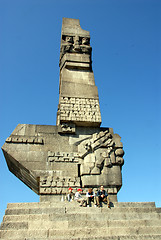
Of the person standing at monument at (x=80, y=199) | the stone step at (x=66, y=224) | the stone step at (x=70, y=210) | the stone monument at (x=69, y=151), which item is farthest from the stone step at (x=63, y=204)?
the stone monument at (x=69, y=151)

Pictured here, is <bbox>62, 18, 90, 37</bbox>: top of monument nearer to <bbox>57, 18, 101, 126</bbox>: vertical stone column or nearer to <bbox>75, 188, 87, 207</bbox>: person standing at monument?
<bbox>57, 18, 101, 126</bbox>: vertical stone column

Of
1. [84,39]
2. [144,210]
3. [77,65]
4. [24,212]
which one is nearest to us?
[24,212]

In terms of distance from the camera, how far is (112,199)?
9.70 meters

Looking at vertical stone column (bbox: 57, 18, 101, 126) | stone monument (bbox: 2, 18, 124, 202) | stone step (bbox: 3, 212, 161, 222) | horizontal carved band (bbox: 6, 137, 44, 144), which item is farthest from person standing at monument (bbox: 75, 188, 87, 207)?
vertical stone column (bbox: 57, 18, 101, 126)

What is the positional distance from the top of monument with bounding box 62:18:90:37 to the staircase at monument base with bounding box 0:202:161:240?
33.4ft

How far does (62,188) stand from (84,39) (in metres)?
8.83

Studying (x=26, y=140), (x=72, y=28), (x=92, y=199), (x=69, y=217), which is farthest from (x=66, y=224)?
(x=72, y=28)

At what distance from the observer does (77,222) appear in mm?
6773

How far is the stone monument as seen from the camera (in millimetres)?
9805

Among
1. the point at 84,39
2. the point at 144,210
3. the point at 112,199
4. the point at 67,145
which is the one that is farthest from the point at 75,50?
the point at 144,210

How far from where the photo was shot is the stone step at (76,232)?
20.5 ft

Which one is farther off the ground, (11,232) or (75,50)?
(75,50)

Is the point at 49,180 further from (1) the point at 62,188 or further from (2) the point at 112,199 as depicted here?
(2) the point at 112,199

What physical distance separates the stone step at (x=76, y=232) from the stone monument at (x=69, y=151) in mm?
3042
